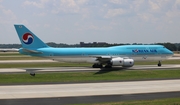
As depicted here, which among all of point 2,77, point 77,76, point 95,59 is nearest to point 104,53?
point 95,59

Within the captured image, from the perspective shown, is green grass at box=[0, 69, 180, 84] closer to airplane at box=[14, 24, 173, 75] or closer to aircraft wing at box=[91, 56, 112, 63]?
airplane at box=[14, 24, 173, 75]

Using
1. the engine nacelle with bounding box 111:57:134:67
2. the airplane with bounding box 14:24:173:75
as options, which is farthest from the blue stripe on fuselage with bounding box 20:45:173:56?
the engine nacelle with bounding box 111:57:134:67

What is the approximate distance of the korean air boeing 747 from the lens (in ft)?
164

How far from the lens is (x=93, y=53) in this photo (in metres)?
53.3

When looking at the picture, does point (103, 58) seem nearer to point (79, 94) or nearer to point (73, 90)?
point (73, 90)

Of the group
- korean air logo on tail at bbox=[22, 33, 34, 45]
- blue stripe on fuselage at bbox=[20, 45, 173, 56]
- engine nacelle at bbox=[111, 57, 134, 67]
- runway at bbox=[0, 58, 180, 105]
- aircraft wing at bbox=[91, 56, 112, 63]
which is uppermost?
korean air logo on tail at bbox=[22, 33, 34, 45]

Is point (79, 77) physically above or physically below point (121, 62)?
below

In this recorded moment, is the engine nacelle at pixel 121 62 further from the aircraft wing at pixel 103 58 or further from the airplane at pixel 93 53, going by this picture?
the aircraft wing at pixel 103 58

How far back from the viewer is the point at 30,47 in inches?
2009

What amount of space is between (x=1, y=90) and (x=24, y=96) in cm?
426

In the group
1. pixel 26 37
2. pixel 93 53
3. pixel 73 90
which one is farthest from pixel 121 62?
pixel 73 90

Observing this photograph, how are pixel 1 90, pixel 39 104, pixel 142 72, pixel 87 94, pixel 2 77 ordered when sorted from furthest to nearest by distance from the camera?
pixel 142 72 → pixel 2 77 → pixel 1 90 → pixel 87 94 → pixel 39 104

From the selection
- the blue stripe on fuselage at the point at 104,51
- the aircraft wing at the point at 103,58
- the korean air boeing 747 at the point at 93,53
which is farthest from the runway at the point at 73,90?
the blue stripe on fuselage at the point at 104,51

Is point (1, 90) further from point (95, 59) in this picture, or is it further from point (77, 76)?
point (95, 59)
